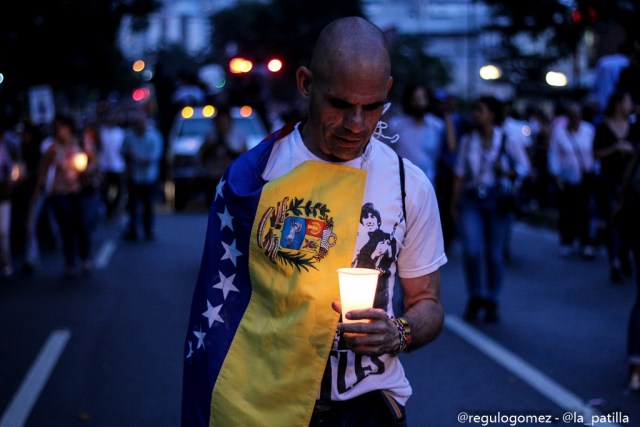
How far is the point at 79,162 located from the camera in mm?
13227

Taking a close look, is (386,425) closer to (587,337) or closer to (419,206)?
(419,206)

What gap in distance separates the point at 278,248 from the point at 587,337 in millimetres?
6475

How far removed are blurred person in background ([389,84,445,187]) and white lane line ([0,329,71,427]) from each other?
444cm

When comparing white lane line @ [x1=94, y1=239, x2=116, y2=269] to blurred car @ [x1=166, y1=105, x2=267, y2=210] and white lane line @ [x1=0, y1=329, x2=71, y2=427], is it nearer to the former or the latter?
white lane line @ [x1=0, y1=329, x2=71, y2=427]

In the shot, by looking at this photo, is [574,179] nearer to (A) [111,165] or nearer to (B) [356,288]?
(A) [111,165]

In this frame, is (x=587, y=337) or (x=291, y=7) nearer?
(x=587, y=337)

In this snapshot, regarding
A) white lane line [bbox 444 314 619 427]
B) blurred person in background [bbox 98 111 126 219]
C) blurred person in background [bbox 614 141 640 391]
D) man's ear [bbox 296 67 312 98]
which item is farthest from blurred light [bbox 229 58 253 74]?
man's ear [bbox 296 67 312 98]

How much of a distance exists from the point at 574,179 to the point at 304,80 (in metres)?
12.3

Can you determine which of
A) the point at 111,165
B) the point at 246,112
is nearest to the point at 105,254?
the point at 111,165

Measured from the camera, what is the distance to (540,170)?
930 inches

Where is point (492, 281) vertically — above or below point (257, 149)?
below

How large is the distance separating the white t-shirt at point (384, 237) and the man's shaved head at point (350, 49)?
10.8 inches

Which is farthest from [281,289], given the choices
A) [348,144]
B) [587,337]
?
[587,337]

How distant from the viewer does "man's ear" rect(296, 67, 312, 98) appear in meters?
3.26
